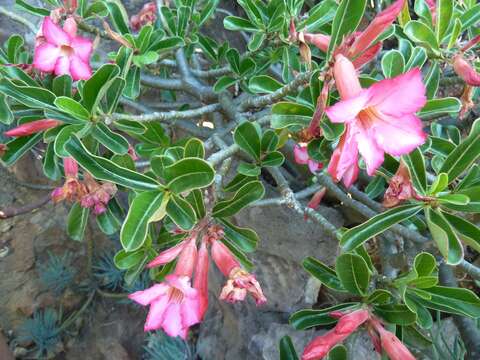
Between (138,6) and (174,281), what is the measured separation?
1.74 meters

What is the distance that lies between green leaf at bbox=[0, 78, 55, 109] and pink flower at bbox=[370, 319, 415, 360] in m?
0.66

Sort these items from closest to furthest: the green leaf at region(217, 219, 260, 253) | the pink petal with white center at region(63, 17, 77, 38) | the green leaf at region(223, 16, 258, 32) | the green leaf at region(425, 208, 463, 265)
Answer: the green leaf at region(425, 208, 463, 265) → the green leaf at region(217, 219, 260, 253) → the pink petal with white center at region(63, 17, 77, 38) → the green leaf at region(223, 16, 258, 32)

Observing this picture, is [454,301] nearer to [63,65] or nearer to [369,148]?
[369,148]

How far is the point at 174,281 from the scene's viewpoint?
2.20ft

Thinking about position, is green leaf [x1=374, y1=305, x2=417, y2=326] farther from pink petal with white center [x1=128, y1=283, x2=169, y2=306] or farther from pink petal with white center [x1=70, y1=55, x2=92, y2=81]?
pink petal with white center [x1=70, y1=55, x2=92, y2=81]

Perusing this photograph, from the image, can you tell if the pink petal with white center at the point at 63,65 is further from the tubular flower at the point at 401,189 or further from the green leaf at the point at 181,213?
the tubular flower at the point at 401,189

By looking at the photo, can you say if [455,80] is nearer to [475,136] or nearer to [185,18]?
[475,136]

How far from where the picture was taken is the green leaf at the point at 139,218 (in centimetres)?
66

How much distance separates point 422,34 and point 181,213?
539 mm

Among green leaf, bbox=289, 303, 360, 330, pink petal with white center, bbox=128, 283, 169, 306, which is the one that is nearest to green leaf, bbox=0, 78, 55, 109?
pink petal with white center, bbox=128, 283, 169, 306

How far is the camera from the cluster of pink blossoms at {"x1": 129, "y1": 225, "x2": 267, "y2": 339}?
0.69 m

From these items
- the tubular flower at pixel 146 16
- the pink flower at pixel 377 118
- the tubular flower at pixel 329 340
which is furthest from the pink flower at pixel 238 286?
the tubular flower at pixel 146 16

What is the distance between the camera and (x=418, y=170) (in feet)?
2.41

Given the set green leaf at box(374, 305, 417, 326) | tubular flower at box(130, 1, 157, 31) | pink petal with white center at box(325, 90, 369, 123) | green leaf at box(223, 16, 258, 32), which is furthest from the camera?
tubular flower at box(130, 1, 157, 31)
